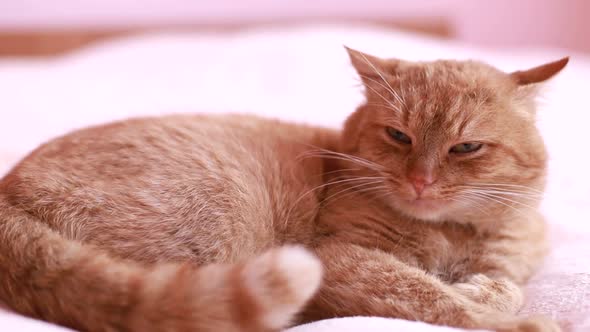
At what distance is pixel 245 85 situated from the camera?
3414 mm

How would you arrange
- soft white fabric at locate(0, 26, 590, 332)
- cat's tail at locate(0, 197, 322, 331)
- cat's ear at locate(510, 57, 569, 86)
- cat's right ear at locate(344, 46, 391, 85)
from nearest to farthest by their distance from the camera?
cat's tail at locate(0, 197, 322, 331)
cat's ear at locate(510, 57, 569, 86)
cat's right ear at locate(344, 46, 391, 85)
soft white fabric at locate(0, 26, 590, 332)

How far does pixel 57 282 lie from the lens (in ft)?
4.12

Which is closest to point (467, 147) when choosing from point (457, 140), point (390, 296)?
point (457, 140)

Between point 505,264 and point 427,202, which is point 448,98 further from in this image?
point 505,264

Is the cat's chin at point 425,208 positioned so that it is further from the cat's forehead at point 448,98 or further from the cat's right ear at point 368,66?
the cat's right ear at point 368,66

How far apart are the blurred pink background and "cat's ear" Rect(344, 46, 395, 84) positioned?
2645mm

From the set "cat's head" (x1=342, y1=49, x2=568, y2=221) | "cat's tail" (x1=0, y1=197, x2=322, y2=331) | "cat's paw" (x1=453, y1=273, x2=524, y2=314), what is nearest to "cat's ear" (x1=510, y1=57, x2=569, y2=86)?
"cat's head" (x1=342, y1=49, x2=568, y2=221)

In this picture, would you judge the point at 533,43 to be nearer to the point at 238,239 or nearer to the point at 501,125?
the point at 501,125

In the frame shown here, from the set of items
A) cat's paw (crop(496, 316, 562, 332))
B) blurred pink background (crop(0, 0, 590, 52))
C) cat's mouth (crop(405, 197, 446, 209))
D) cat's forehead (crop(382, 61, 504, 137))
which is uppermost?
blurred pink background (crop(0, 0, 590, 52))

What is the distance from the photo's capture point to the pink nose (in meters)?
1.61

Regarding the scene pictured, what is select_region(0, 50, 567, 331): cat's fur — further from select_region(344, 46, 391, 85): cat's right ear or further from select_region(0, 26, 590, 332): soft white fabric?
select_region(0, 26, 590, 332): soft white fabric

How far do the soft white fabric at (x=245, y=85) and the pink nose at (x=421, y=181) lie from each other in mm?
793

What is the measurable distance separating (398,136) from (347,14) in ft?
9.67

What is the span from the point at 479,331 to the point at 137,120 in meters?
1.23
